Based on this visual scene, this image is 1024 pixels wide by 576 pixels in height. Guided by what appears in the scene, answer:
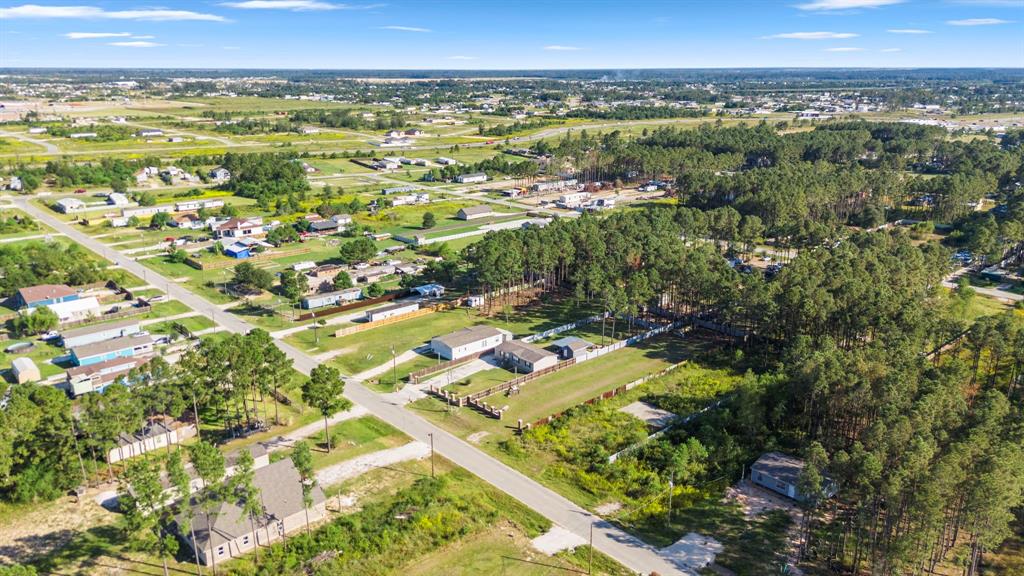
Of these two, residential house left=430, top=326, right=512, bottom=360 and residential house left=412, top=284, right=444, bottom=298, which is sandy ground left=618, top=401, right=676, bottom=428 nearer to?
residential house left=430, top=326, right=512, bottom=360

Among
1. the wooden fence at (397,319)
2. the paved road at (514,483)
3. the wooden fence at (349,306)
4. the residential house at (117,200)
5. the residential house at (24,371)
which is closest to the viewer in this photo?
the paved road at (514,483)

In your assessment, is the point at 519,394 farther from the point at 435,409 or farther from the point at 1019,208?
the point at 1019,208

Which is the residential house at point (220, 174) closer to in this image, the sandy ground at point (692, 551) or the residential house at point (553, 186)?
the residential house at point (553, 186)

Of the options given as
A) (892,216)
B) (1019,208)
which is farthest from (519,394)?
(892,216)

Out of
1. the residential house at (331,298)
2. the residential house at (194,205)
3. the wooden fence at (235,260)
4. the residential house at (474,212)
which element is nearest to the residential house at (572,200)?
the residential house at (474,212)

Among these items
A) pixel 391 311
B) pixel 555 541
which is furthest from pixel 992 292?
pixel 555 541

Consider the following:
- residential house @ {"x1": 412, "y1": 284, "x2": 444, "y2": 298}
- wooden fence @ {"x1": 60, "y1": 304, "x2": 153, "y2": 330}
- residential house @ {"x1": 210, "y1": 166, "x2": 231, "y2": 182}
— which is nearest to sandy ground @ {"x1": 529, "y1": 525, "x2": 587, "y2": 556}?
residential house @ {"x1": 412, "y1": 284, "x2": 444, "y2": 298}

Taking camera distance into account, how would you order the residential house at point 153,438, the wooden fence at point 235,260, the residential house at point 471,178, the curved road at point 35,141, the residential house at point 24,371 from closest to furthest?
1. the residential house at point 153,438
2. the residential house at point 24,371
3. the wooden fence at point 235,260
4. the residential house at point 471,178
5. the curved road at point 35,141
